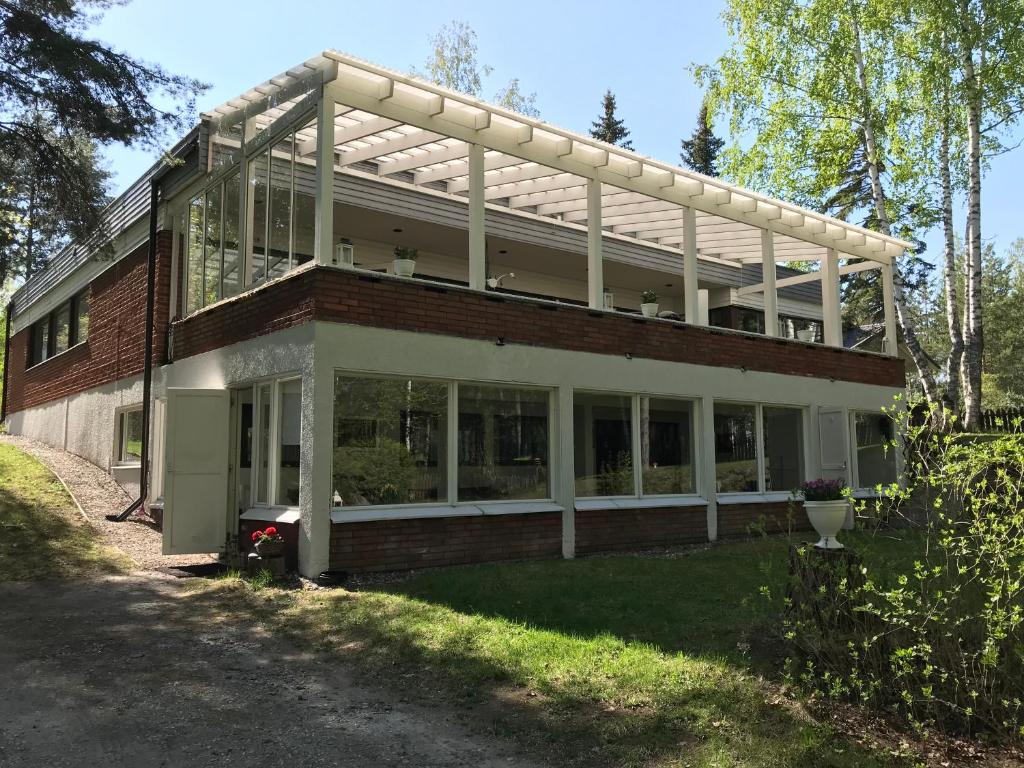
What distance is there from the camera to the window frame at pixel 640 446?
11377 millimetres

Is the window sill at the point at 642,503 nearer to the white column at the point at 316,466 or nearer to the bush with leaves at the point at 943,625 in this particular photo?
the white column at the point at 316,466

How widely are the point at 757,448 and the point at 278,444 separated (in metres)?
8.03

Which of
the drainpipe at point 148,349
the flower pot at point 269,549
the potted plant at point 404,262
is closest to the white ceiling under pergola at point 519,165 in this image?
the potted plant at point 404,262

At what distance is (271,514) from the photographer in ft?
30.5

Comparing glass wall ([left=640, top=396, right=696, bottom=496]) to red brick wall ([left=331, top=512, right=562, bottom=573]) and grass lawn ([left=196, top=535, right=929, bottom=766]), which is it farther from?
grass lawn ([left=196, top=535, right=929, bottom=766])

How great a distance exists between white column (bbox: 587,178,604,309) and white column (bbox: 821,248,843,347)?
5.94 m

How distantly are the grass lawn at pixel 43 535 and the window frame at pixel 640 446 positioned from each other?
604 centimetres

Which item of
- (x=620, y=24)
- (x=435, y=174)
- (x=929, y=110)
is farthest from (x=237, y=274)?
(x=929, y=110)

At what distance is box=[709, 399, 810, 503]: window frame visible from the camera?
42.2 feet

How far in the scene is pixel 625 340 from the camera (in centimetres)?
1180

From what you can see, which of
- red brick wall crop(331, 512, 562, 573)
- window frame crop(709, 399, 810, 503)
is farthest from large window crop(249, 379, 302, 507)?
window frame crop(709, 399, 810, 503)

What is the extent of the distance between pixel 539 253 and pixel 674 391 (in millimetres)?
4288

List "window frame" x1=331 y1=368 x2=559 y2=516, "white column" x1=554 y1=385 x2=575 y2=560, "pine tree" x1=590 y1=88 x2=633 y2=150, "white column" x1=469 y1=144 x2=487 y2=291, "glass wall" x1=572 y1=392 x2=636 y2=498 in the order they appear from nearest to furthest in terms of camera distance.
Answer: "window frame" x1=331 y1=368 x2=559 y2=516 < "white column" x1=469 y1=144 x2=487 y2=291 < "white column" x1=554 y1=385 x2=575 y2=560 < "glass wall" x1=572 y1=392 x2=636 y2=498 < "pine tree" x1=590 y1=88 x2=633 y2=150

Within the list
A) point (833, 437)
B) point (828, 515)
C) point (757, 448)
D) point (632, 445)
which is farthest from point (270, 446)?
point (833, 437)
